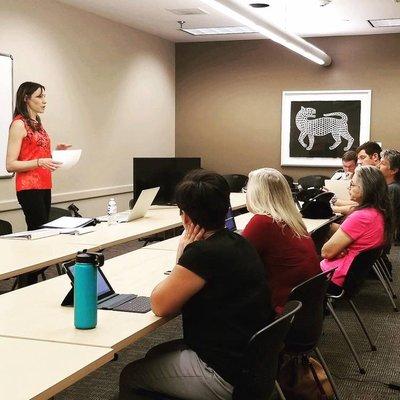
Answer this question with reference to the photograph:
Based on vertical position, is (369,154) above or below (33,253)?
above

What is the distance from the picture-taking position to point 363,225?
3893mm

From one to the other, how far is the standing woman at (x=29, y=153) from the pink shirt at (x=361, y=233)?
218 centimetres

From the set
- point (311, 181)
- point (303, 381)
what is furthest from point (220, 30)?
point (303, 381)

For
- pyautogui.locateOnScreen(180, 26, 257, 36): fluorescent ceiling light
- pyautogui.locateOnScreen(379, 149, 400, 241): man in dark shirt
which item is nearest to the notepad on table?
pyautogui.locateOnScreen(379, 149, 400, 241): man in dark shirt

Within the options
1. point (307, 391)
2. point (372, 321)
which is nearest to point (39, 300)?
point (307, 391)

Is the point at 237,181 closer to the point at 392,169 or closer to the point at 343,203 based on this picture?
the point at 343,203

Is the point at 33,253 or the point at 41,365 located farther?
the point at 33,253

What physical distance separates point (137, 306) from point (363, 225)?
1.95 m

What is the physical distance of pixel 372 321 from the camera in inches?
187

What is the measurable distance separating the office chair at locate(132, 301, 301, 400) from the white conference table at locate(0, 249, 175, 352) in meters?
0.38

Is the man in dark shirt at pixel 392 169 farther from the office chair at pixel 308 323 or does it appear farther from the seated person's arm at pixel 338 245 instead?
the office chair at pixel 308 323

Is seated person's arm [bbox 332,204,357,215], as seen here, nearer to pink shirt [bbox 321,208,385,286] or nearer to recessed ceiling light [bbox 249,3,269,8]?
pink shirt [bbox 321,208,385,286]

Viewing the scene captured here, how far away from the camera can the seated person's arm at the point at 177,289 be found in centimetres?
210

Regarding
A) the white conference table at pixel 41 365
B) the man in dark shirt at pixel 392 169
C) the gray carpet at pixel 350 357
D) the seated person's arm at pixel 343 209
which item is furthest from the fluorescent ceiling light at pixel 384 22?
the white conference table at pixel 41 365
